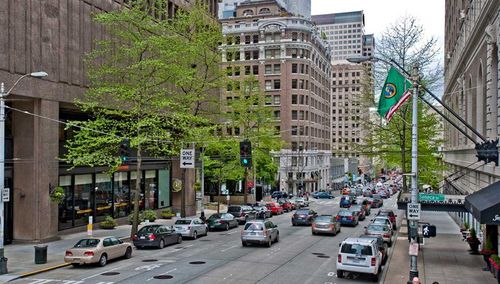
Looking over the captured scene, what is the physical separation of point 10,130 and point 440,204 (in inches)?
980

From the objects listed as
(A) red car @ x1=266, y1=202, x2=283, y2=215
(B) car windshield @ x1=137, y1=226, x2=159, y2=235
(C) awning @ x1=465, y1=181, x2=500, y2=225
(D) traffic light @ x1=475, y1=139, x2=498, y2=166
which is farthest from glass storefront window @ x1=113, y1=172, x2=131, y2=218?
(D) traffic light @ x1=475, y1=139, x2=498, y2=166

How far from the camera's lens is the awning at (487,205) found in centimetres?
1834

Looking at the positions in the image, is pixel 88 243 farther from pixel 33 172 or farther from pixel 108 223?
pixel 108 223

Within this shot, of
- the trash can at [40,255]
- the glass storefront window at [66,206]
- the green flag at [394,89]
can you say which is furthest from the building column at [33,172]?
the green flag at [394,89]

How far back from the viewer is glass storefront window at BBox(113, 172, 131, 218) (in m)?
42.0

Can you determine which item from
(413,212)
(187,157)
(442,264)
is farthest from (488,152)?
(187,157)

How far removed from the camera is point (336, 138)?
17725 cm

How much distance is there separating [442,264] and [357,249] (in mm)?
6531

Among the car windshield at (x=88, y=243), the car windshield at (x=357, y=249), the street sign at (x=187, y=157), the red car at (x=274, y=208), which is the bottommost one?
the red car at (x=274, y=208)

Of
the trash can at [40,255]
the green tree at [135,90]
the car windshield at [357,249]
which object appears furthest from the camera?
the green tree at [135,90]

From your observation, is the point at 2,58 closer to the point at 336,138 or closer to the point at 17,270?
the point at 17,270

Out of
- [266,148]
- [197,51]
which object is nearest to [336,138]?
[266,148]

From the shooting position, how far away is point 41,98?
30906 millimetres

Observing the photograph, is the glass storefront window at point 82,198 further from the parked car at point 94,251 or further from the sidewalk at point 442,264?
the sidewalk at point 442,264
